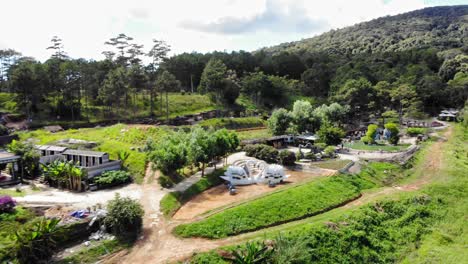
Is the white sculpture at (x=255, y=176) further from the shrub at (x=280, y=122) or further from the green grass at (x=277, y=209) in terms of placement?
the shrub at (x=280, y=122)

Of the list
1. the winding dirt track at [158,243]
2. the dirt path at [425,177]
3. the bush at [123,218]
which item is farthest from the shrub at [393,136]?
the bush at [123,218]

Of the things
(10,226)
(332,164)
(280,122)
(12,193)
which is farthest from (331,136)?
(10,226)

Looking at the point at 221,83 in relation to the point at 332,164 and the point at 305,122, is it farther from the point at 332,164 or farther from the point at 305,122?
the point at 332,164

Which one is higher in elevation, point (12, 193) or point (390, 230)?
point (12, 193)

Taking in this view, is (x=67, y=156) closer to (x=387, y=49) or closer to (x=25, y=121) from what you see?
(x=25, y=121)

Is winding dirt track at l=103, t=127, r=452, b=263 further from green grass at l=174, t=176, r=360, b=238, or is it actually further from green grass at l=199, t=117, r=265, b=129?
green grass at l=199, t=117, r=265, b=129

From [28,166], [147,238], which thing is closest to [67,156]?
[28,166]
